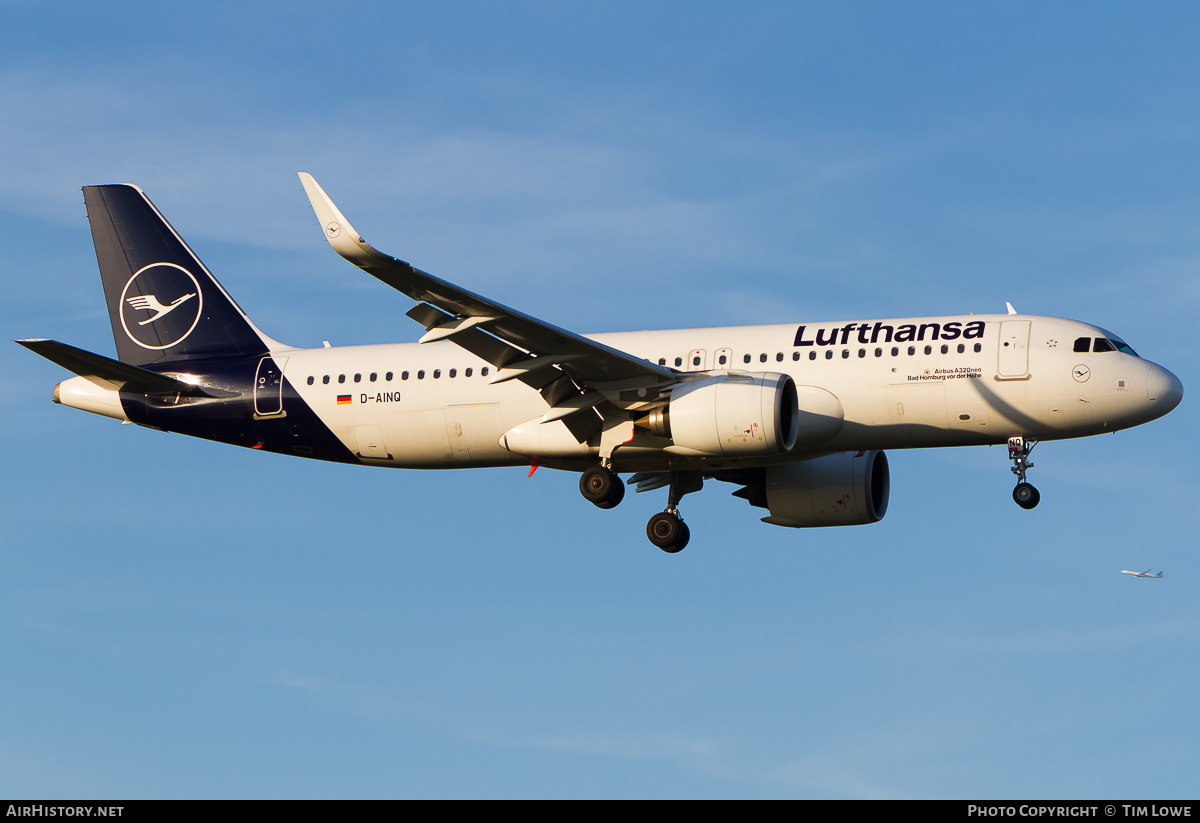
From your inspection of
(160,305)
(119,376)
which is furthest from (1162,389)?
(160,305)

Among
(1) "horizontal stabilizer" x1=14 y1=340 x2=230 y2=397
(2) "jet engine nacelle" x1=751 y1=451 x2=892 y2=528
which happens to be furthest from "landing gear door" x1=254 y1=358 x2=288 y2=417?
(2) "jet engine nacelle" x1=751 y1=451 x2=892 y2=528

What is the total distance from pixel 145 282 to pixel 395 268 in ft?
52.3

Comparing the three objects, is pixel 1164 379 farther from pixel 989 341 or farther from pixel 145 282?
pixel 145 282

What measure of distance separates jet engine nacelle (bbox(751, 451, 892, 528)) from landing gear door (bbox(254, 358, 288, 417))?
12.6m

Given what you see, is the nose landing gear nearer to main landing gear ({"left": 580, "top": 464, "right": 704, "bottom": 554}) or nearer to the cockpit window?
main landing gear ({"left": 580, "top": 464, "right": 704, "bottom": 554})

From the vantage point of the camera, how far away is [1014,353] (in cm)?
3356

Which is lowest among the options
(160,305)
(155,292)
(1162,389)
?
(1162,389)

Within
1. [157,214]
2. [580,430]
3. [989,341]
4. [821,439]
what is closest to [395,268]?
[580,430]

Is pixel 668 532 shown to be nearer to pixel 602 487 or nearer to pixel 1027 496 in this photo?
pixel 602 487

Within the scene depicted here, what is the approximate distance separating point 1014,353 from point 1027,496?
324 cm

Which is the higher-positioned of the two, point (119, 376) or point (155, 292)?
point (155, 292)

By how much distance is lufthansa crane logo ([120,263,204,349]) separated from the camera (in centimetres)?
4031

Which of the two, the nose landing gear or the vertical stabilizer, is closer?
the nose landing gear
